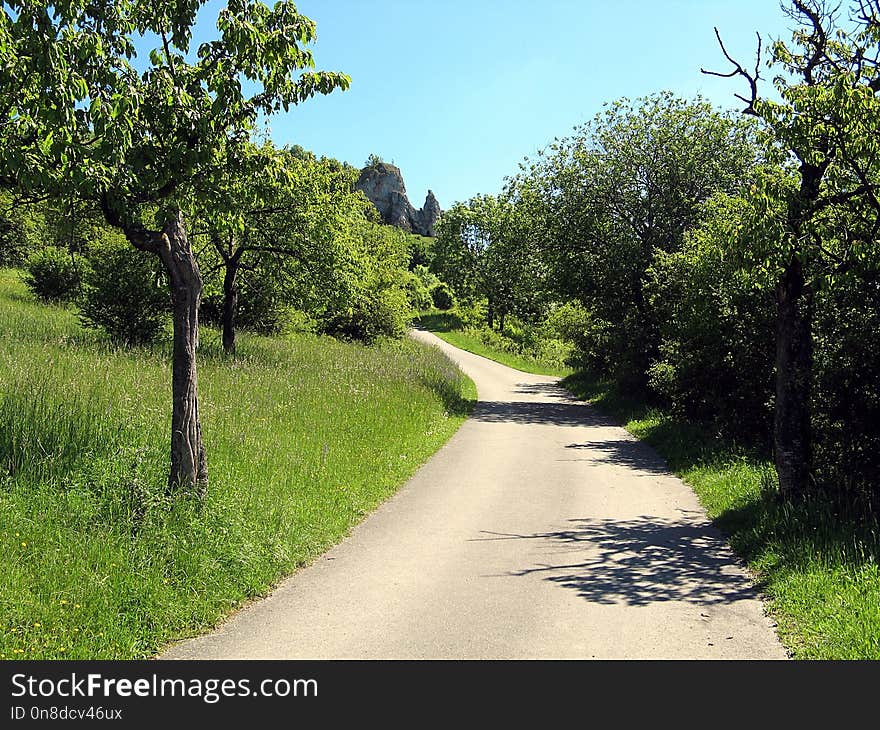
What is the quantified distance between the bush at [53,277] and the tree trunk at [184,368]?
21559 mm

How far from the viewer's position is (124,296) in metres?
19.4

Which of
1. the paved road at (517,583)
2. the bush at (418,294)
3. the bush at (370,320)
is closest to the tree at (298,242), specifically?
the paved road at (517,583)

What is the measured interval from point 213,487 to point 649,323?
17.9 meters

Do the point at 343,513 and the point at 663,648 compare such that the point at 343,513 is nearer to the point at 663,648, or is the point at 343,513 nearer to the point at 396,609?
the point at 396,609

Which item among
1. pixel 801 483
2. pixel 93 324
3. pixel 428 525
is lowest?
pixel 428 525

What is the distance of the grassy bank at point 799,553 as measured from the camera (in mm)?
5793

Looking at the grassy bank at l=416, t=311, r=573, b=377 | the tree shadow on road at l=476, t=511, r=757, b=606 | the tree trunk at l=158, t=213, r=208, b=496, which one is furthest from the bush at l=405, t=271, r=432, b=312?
the tree trunk at l=158, t=213, r=208, b=496

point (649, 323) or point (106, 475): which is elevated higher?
point (649, 323)

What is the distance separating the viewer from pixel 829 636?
5.74 metres

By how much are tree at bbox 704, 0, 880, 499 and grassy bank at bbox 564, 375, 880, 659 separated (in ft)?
3.09

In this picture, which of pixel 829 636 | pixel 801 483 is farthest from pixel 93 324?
pixel 829 636

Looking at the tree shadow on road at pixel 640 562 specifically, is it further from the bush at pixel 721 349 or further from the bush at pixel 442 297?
the bush at pixel 442 297

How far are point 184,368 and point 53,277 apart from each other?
22701mm
